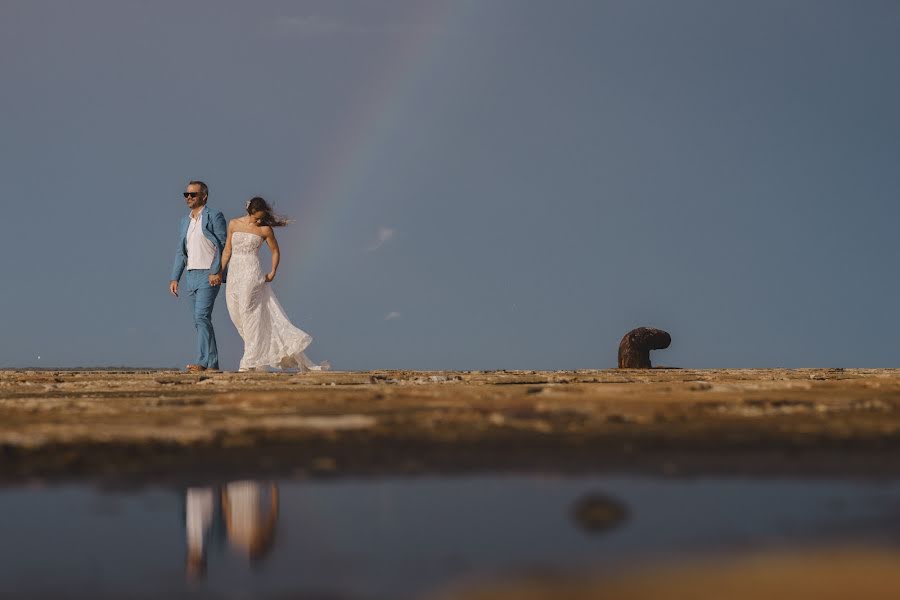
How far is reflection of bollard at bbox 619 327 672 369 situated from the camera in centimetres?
1641

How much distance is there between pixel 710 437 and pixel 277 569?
2.07 m

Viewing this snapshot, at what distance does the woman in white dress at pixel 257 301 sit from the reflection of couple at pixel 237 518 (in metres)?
9.96

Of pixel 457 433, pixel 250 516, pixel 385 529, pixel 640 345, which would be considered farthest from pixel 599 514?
pixel 640 345

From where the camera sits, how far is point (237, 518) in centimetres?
222

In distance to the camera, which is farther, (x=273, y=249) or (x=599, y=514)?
(x=273, y=249)

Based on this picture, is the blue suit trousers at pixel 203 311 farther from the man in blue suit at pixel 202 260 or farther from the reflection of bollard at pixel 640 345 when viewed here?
the reflection of bollard at pixel 640 345

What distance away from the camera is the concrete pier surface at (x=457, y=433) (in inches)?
113

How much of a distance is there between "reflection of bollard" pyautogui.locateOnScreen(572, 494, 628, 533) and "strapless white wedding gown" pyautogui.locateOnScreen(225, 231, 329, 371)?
35.1ft

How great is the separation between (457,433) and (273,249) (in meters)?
9.22

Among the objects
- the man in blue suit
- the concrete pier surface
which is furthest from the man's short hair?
the concrete pier surface

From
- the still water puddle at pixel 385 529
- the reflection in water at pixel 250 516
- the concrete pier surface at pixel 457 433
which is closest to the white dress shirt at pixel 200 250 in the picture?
the concrete pier surface at pixel 457 433

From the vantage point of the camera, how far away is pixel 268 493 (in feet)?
8.18

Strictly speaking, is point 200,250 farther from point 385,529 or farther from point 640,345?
point 385,529

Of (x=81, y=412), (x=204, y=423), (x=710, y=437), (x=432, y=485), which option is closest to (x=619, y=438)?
(x=710, y=437)
